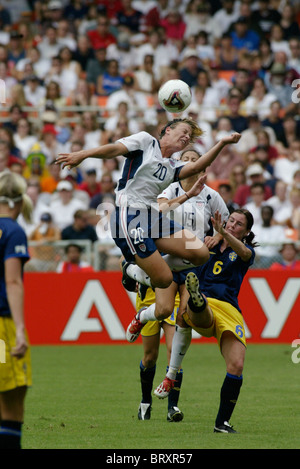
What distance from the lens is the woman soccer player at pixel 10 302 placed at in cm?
527

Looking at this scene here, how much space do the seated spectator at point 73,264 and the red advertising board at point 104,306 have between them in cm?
41

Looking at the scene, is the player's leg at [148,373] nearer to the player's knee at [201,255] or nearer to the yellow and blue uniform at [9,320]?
the player's knee at [201,255]

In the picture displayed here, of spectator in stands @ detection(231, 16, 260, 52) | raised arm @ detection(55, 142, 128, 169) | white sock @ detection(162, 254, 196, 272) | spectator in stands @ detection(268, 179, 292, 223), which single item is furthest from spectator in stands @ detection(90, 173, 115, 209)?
raised arm @ detection(55, 142, 128, 169)

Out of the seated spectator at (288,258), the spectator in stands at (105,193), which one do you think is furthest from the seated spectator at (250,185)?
the spectator in stands at (105,193)

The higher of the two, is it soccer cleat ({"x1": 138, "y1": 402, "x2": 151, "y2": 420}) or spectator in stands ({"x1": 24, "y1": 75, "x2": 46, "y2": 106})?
spectator in stands ({"x1": 24, "y1": 75, "x2": 46, "y2": 106})

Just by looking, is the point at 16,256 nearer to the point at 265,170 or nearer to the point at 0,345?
the point at 0,345

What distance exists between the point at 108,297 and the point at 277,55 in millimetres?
8136

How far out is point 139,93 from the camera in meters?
19.8

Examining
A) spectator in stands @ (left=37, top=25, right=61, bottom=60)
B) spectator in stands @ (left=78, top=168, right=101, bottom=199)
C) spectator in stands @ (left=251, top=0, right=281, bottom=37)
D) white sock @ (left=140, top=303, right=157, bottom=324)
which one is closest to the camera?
white sock @ (left=140, top=303, right=157, bottom=324)

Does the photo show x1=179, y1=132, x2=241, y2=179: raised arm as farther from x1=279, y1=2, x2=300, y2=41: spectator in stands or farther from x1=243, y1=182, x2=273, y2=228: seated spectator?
x1=279, y1=2, x2=300, y2=41: spectator in stands

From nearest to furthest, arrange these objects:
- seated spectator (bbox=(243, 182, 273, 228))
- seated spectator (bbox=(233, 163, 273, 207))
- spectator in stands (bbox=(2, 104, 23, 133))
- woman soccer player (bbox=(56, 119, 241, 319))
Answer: woman soccer player (bbox=(56, 119, 241, 319)) < seated spectator (bbox=(243, 182, 273, 228)) < seated spectator (bbox=(233, 163, 273, 207)) < spectator in stands (bbox=(2, 104, 23, 133))

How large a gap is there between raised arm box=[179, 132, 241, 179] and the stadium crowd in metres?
7.10

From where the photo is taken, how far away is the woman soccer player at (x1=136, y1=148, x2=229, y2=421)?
8.45 m

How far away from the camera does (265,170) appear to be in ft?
58.4
